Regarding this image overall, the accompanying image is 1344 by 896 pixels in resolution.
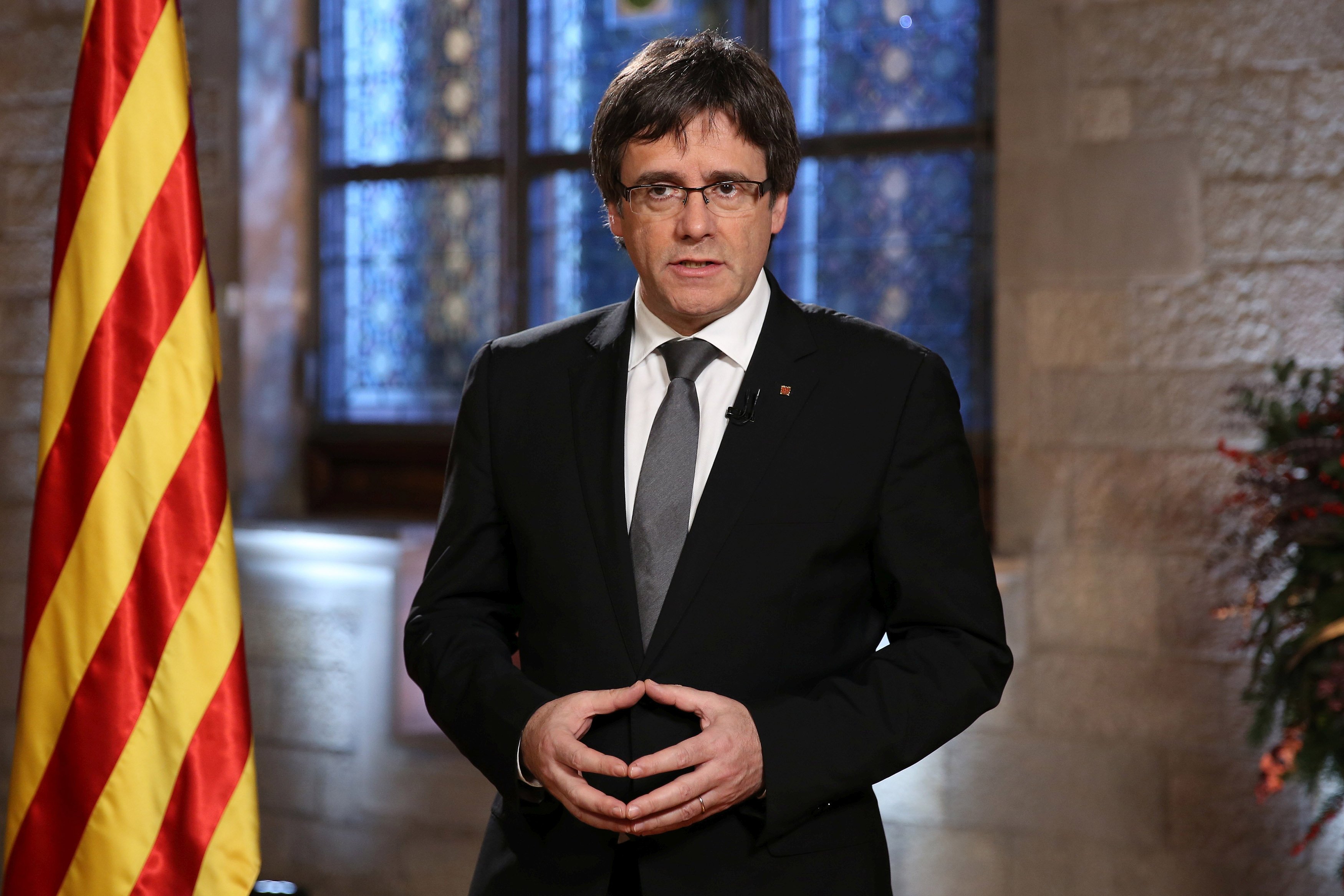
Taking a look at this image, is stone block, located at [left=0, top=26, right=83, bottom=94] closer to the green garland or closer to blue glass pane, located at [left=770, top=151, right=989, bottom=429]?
blue glass pane, located at [left=770, top=151, right=989, bottom=429]

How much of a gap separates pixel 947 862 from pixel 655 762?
1.73 meters

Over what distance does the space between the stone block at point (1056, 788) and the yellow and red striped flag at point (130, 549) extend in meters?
1.53

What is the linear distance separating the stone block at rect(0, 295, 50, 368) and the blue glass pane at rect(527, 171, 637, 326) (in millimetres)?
1398

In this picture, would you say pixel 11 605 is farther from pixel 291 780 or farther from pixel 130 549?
pixel 130 549

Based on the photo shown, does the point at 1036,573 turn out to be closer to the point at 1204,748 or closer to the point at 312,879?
the point at 1204,748

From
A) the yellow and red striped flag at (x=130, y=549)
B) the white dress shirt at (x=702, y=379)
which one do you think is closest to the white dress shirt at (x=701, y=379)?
the white dress shirt at (x=702, y=379)

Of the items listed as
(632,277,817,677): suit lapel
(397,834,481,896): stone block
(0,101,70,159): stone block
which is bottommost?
(397,834,481,896): stone block

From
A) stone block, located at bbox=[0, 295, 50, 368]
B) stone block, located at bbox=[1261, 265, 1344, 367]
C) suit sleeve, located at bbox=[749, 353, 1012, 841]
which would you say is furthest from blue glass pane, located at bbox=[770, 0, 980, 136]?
stone block, located at bbox=[0, 295, 50, 368]

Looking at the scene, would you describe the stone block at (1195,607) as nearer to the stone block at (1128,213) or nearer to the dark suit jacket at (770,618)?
the stone block at (1128,213)

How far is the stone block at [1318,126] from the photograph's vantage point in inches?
93.4

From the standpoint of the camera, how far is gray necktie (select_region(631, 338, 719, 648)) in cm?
137

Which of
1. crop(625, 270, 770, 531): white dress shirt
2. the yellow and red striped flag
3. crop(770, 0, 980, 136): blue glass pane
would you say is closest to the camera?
crop(625, 270, 770, 531): white dress shirt

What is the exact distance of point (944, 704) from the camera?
1.32m

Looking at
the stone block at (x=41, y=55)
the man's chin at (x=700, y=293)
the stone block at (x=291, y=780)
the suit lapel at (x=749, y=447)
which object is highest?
the stone block at (x=41, y=55)
